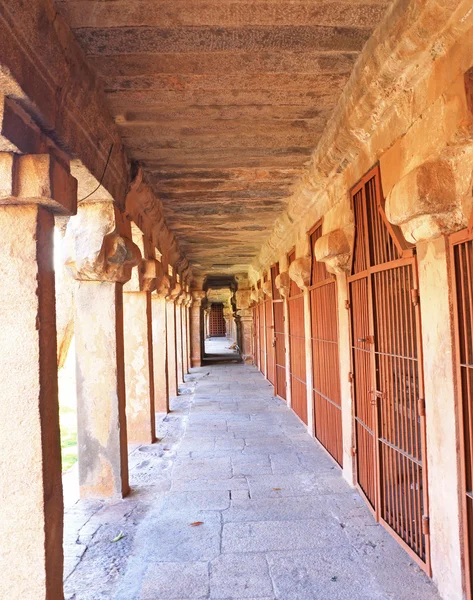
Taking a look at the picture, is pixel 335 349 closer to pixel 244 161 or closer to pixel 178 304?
pixel 244 161

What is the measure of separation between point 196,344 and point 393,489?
12.8 metres

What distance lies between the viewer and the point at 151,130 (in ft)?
12.1

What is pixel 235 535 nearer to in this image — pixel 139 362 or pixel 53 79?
pixel 139 362

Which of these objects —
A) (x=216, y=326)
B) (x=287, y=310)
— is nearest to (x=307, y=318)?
(x=287, y=310)

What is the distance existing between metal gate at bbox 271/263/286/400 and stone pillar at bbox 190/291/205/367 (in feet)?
20.9

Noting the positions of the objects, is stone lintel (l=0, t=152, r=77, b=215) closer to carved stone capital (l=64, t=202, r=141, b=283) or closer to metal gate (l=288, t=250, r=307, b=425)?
carved stone capital (l=64, t=202, r=141, b=283)

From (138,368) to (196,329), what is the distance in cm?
1020

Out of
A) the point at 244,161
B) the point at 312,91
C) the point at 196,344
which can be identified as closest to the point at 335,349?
the point at 244,161

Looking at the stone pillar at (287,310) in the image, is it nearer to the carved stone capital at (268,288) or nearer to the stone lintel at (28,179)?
the carved stone capital at (268,288)

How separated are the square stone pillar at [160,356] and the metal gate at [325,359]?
2.99 m

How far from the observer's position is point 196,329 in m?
15.8

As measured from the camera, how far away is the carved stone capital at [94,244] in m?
3.67

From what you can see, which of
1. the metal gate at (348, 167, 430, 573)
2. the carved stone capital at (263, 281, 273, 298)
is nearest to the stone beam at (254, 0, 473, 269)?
the metal gate at (348, 167, 430, 573)

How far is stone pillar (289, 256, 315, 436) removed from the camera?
5.65 metres
